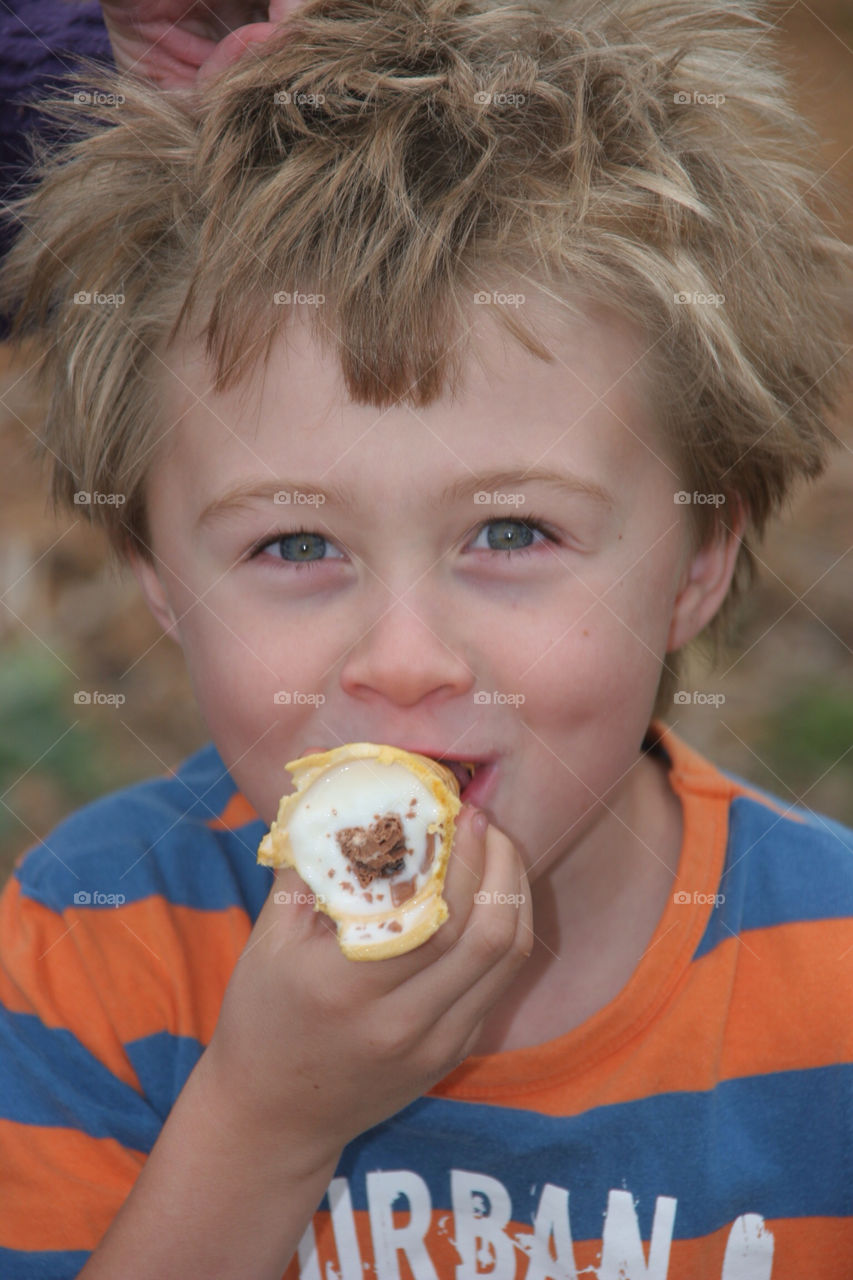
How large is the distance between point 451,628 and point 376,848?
0.22 meters

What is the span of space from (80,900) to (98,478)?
50cm

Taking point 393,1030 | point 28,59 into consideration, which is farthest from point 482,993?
point 28,59

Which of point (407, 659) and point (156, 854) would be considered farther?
point (156, 854)

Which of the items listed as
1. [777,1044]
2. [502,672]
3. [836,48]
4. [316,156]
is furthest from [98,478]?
[836,48]

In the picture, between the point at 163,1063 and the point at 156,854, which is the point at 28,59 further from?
the point at 163,1063

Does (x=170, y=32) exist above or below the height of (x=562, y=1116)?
above

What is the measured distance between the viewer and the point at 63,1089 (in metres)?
1.41

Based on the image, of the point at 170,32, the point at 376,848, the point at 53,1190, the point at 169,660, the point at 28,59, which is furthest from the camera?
the point at 169,660

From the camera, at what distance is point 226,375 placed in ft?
4.17

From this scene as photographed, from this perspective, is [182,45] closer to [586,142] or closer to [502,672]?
[586,142]

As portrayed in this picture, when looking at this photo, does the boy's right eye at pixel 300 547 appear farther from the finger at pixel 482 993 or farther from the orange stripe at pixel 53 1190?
the orange stripe at pixel 53 1190

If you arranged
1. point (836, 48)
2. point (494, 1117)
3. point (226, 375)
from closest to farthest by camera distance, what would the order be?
point (226, 375), point (494, 1117), point (836, 48)

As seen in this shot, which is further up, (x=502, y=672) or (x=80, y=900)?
(x=502, y=672)

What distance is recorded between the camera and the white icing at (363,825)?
1126mm
